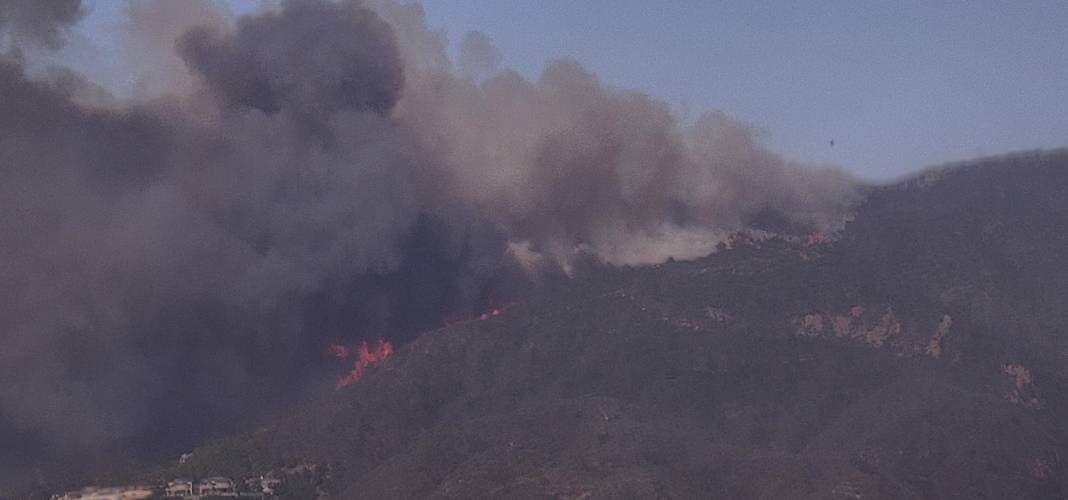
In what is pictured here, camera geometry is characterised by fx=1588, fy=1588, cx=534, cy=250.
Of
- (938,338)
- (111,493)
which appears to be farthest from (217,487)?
(938,338)

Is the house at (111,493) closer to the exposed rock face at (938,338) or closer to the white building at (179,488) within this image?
the white building at (179,488)

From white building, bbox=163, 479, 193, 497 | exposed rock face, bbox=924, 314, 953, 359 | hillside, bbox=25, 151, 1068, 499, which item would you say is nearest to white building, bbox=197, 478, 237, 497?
white building, bbox=163, 479, 193, 497

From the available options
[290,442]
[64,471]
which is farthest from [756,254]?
[64,471]

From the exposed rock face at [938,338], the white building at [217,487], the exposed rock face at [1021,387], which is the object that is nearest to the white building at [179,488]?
the white building at [217,487]

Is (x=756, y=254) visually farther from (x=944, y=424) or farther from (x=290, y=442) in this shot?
(x=290, y=442)

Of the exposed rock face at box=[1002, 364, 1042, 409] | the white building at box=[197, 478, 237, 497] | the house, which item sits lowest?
the exposed rock face at box=[1002, 364, 1042, 409]

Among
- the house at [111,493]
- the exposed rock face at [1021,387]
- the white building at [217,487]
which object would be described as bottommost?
the exposed rock face at [1021,387]

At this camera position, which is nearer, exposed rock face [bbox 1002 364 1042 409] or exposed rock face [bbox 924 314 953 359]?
exposed rock face [bbox 1002 364 1042 409]

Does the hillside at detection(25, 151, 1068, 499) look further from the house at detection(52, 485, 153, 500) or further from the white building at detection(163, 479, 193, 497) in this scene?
the house at detection(52, 485, 153, 500)
